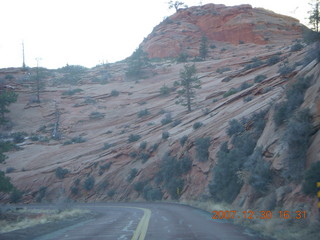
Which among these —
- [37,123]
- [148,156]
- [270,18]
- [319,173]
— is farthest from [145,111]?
[270,18]

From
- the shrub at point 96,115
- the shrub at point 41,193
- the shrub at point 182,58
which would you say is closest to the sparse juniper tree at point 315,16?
the shrub at point 41,193

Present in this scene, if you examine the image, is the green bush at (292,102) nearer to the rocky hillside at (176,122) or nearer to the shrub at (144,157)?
the rocky hillside at (176,122)

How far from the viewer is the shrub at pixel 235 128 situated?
2170cm

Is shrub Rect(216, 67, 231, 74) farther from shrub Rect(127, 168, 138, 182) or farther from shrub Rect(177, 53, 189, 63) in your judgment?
shrub Rect(127, 168, 138, 182)

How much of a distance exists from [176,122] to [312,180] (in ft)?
91.8

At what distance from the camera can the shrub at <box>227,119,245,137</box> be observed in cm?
2170

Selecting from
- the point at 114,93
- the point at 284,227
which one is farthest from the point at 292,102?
the point at 114,93

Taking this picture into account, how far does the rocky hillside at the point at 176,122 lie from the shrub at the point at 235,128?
2.9 inches

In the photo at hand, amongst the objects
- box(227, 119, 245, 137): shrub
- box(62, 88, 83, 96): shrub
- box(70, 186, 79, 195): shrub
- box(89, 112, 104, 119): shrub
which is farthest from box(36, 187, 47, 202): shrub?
box(62, 88, 83, 96): shrub

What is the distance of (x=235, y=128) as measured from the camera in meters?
22.1

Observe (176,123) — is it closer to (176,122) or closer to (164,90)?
(176,122)

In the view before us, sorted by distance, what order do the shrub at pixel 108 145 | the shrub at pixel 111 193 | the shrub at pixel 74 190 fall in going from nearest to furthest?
the shrub at pixel 111 193, the shrub at pixel 74 190, the shrub at pixel 108 145

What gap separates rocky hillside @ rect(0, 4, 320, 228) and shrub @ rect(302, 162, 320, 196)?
0.35 metres

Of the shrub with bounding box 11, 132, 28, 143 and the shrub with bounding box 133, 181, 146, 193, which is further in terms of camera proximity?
the shrub with bounding box 11, 132, 28, 143
